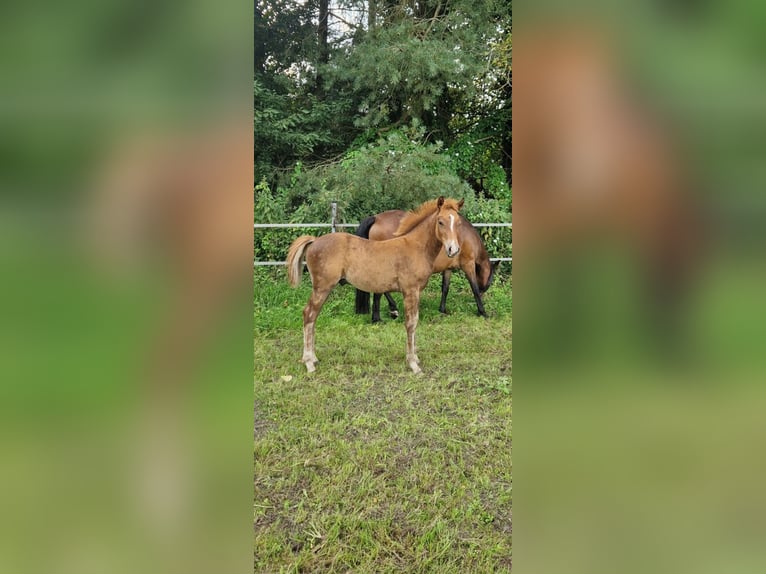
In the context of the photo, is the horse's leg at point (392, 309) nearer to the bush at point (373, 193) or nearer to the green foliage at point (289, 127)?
the bush at point (373, 193)

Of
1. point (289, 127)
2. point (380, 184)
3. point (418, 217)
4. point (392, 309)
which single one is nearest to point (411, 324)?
point (418, 217)

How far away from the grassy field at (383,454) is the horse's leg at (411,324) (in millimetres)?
74

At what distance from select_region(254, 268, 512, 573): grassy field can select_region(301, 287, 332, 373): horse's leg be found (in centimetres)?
8

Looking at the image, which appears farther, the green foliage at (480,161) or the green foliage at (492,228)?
the green foliage at (480,161)

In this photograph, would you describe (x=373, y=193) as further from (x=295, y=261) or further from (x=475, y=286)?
(x=295, y=261)

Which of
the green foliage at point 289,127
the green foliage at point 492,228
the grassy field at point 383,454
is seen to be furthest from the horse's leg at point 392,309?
the green foliage at point 289,127

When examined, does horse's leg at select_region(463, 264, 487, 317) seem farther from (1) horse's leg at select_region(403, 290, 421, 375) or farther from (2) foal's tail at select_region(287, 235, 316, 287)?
(2) foal's tail at select_region(287, 235, 316, 287)

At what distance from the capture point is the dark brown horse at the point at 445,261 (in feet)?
17.0
